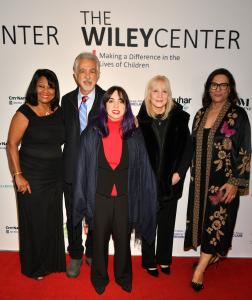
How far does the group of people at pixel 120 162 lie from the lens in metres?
2.62

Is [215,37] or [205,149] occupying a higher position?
[215,37]

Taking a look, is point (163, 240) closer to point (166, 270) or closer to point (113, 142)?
point (166, 270)

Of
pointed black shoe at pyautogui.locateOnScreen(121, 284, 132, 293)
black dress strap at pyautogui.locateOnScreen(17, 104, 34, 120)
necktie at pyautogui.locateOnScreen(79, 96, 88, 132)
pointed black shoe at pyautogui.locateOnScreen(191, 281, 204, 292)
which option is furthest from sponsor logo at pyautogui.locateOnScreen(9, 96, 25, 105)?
pointed black shoe at pyautogui.locateOnScreen(191, 281, 204, 292)

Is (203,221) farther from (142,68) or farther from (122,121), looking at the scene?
(142,68)

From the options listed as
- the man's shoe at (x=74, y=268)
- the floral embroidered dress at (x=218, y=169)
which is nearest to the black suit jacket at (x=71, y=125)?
the man's shoe at (x=74, y=268)

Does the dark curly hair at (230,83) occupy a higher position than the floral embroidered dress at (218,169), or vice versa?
the dark curly hair at (230,83)

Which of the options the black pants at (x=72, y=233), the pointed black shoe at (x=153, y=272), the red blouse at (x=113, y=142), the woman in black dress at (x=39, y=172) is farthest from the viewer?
the pointed black shoe at (x=153, y=272)

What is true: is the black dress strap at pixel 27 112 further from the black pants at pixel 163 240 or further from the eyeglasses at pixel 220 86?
the eyeglasses at pixel 220 86

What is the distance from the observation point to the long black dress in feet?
8.98

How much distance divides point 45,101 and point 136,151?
3.17ft

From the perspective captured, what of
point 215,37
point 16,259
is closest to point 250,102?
point 215,37

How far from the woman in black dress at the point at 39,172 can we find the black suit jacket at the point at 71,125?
0.06 meters

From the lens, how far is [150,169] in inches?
106

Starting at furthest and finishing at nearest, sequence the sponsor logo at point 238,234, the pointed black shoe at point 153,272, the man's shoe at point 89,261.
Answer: the sponsor logo at point 238,234, the man's shoe at point 89,261, the pointed black shoe at point 153,272
